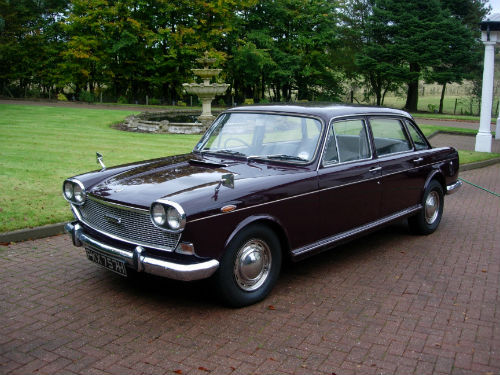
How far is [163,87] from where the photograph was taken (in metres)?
42.0

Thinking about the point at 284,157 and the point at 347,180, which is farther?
the point at 347,180

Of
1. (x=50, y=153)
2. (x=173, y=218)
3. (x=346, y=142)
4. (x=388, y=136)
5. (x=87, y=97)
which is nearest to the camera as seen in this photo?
(x=173, y=218)

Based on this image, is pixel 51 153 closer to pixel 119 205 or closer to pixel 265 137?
pixel 265 137

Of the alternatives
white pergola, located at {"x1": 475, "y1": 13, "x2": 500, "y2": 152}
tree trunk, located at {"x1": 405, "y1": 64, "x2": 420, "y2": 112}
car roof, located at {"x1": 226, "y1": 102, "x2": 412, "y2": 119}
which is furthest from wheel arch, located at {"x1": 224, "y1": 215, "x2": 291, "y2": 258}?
tree trunk, located at {"x1": 405, "y1": 64, "x2": 420, "y2": 112}

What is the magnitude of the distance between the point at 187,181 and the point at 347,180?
1.80 metres

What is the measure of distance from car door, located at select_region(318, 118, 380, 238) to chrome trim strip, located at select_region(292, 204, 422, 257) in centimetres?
5

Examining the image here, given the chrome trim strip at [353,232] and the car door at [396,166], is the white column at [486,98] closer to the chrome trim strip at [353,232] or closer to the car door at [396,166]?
the car door at [396,166]

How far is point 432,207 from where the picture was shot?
276 inches

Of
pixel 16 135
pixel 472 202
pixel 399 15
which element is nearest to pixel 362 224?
pixel 472 202

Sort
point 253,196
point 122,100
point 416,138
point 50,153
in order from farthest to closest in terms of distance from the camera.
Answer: point 122,100
point 50,153
point 416,138
point 253,196

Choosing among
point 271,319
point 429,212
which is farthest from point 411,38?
point 271,319

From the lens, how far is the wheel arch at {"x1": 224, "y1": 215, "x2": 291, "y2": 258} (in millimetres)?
4171

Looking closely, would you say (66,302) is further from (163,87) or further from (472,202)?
(163,87)

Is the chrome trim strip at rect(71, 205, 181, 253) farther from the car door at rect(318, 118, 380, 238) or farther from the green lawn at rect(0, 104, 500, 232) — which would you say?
the green lawn at rect(0, 104, 500, 232)
